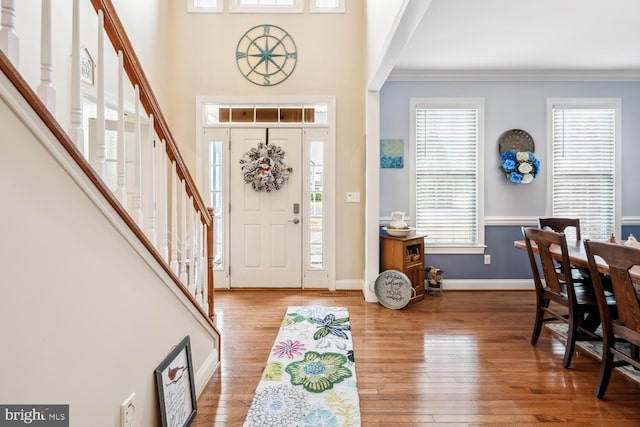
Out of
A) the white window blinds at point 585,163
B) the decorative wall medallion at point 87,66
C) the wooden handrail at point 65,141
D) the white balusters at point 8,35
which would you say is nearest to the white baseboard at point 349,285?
the white window blinds at point 585,163

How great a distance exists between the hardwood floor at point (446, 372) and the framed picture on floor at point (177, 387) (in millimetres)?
127

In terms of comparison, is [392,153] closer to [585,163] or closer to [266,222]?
[266,222]

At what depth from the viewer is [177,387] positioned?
5.42 feet

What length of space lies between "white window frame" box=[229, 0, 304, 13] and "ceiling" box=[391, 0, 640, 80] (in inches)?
56.6

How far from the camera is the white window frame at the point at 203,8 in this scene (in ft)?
13.8

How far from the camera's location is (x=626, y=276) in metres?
1.79

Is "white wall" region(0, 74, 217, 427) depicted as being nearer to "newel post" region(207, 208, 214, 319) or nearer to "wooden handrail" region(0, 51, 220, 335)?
"wooden handrail" region(0, 51, 220, 335)

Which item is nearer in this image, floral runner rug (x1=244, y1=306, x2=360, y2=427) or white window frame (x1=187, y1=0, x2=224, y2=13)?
floral runner rug (x1=244, y1=306, x2=360, y2=427)

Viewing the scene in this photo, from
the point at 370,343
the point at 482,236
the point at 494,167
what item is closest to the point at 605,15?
the point at 494,167

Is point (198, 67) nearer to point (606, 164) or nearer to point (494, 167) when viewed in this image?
point (494, 167)

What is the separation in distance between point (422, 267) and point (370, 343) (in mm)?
1455

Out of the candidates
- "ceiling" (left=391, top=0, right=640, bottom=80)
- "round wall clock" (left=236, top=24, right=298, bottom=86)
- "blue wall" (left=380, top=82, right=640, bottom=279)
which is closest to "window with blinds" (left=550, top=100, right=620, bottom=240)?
"blue wall" (left=380, top=82, right=640, bottom=279)

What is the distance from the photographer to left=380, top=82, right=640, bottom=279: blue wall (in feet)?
14.1

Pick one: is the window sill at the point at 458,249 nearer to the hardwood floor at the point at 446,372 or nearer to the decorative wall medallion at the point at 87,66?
the hardwood floor at the point at 446,372
